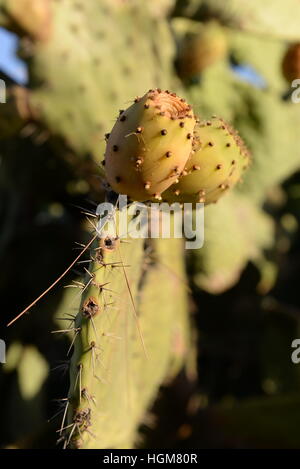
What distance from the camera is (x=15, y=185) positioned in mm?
2486

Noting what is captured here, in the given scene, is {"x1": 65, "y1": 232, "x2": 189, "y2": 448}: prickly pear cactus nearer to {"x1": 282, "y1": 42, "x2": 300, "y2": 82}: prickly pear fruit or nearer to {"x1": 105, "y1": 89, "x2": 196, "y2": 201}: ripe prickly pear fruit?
{"x1": 105, "y1": 89, "x2": 196, "y2": 201}: ripe prickly pear fruit

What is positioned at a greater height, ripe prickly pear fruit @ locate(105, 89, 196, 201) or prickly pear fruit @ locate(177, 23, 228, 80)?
prickly pear fruit @ locate(177, 23, 228, 80)

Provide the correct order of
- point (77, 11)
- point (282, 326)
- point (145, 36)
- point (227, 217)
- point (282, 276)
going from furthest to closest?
point (282, 276) → point (282, 326) → point (227, 217) → point (145, 36) → point (77, 11)

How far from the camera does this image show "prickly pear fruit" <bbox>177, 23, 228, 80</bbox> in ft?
7.79

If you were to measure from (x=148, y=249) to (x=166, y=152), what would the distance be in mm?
412

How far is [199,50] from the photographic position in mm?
2373

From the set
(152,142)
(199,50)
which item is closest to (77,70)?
(199,50)

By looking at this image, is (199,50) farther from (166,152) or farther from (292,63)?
(166,152)

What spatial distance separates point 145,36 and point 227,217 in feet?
2.21

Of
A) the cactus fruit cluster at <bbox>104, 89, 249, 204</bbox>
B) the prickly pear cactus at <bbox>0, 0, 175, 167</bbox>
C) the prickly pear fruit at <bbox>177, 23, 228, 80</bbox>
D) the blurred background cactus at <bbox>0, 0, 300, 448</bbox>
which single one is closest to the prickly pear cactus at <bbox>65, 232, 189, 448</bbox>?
the blurred background cactus at <bbox>0, 0, 300, 448</bbox>
